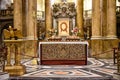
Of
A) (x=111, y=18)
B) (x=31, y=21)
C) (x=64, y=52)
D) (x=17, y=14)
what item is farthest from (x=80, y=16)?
(x=64, y=52)

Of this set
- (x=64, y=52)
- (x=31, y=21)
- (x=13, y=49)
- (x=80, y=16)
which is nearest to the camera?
(x=13, y=49)

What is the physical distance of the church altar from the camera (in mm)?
12711

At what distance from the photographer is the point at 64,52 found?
1275 cm

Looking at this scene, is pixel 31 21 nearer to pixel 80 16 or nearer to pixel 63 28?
pixel 63 28

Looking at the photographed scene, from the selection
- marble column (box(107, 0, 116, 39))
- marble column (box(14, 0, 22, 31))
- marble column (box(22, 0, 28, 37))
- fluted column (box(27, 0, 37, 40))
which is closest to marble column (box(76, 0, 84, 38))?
marble column (box(107, 0, 116, 39))

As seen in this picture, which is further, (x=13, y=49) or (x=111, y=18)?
(x=111, y=18)

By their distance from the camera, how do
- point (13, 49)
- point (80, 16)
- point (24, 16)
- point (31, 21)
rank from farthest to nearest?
point (80, 16) → point (24, 16) → point (31, 21) → point (13, 49)

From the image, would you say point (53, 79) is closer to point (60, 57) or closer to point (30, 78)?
point (30, 78)

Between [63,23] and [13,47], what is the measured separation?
25.7 feet

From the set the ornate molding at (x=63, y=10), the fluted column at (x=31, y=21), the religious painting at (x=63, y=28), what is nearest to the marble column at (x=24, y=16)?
the fluted column at (x=31, y=21)

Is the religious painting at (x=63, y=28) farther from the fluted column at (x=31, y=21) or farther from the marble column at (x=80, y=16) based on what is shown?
the marble column at (x=80, y=16)

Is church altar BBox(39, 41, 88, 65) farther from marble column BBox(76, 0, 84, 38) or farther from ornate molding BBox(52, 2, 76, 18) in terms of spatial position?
marble column BBox(76, 0, 84, 38)

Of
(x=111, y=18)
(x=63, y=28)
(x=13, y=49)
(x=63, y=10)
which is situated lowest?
(x=13, y=49)

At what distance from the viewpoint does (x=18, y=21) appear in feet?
53.7
